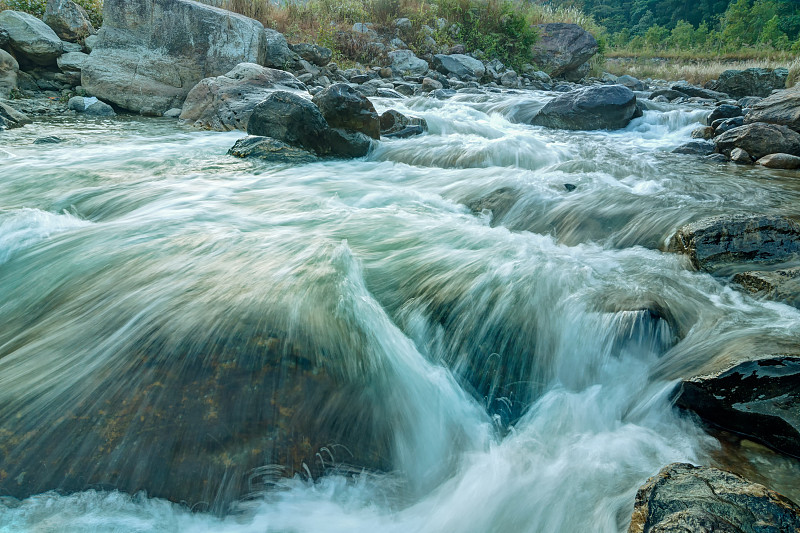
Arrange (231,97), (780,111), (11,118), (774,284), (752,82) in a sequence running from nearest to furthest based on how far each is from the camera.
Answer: (774,284) → (780,111) → (11,118) → (231,97) → (752,82)

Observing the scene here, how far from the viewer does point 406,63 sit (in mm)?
12531

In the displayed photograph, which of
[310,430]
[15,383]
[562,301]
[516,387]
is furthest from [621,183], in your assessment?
[15,383]

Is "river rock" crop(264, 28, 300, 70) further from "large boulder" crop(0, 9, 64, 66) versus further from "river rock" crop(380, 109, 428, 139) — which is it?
"river rock" crop(380, 109, 428, 139)

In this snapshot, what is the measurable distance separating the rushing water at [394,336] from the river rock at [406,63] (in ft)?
29.8

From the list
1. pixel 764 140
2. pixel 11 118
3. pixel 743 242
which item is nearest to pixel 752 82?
pixel 764 140

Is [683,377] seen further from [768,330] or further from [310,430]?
[310,430]

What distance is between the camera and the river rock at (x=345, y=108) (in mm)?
5746

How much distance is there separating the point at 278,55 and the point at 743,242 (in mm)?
10553

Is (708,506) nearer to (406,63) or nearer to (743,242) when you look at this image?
(743,242)

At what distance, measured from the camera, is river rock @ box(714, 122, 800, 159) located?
567 centimetres

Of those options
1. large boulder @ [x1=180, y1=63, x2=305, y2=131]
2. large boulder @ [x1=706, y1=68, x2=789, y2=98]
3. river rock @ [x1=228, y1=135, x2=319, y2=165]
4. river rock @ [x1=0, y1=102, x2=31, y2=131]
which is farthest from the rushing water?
large boulder @ [x1=706, y1=68, x2=789, y2=98]

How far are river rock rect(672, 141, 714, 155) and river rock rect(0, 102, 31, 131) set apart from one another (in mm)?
9721

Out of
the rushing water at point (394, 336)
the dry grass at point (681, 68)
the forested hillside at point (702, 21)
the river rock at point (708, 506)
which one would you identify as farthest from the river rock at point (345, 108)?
the forested hillside at point (702, 21)

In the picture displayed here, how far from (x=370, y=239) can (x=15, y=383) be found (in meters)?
2.20
